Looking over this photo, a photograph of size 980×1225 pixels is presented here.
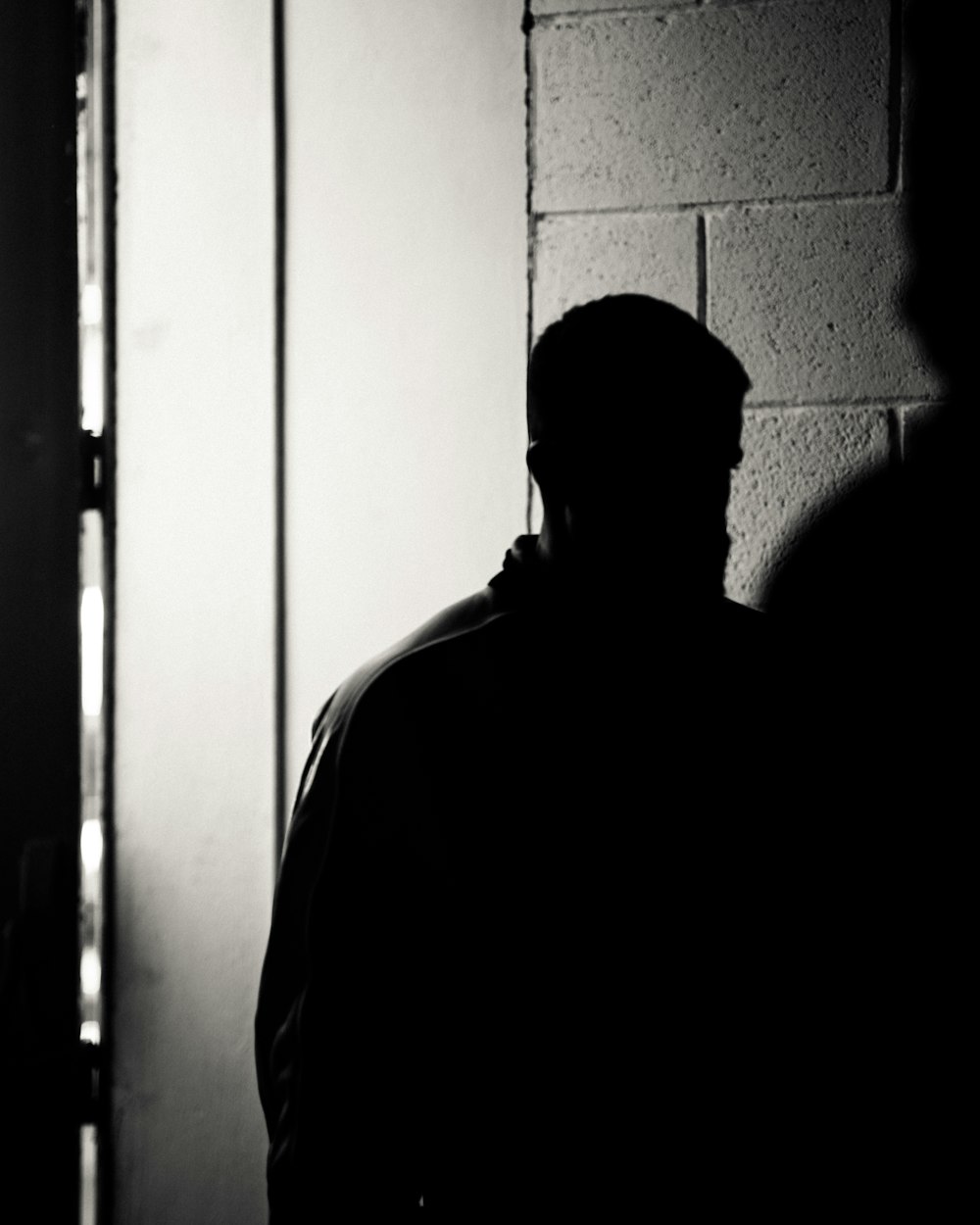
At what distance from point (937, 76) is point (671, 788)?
888 millimetres

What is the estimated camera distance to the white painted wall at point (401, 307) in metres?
1.23

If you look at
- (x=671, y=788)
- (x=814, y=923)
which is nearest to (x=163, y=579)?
(x=671, y=788)

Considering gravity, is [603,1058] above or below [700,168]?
below

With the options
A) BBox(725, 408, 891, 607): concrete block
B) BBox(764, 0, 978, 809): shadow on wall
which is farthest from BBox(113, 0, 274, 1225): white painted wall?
BBox(764, 0, 978, 809): shadow on wall

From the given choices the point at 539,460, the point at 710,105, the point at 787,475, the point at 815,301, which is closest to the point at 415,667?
the point at 539,460

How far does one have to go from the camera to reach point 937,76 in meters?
1.13

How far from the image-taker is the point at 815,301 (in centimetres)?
115

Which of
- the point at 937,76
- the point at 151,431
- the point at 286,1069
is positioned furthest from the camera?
the point at 151,431

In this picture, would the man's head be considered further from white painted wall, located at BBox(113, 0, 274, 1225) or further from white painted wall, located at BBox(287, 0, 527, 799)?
white painted wall, located at BBox(113, 0, 274, 1225)

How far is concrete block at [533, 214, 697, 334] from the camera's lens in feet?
3.83

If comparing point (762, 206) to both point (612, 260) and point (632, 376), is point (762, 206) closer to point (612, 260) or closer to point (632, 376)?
point (612, 260)

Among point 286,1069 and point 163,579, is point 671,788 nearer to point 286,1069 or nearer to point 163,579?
point 286,1069

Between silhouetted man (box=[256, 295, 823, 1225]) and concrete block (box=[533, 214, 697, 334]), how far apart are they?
353 mm

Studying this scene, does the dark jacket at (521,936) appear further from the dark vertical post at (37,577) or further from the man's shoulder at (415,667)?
the dark vertical post at (37,577)
